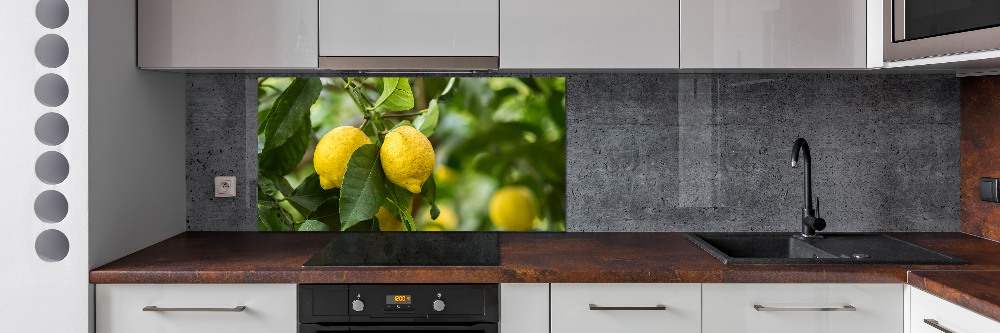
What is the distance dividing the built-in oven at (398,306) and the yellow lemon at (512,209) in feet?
2.11

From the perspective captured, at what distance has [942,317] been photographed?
162cm

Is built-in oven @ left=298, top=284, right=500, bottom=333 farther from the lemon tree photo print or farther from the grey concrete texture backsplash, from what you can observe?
the grey concrete texture backsplash

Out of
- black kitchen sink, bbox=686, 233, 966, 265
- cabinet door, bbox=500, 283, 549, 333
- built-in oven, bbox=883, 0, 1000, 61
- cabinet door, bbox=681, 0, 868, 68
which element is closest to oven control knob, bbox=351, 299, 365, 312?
cabinet door, bbox=500, 283, 549, 333

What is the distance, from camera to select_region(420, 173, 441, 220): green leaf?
7.69 ft

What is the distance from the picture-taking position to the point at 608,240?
2.25 m

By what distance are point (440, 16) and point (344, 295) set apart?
819 millimetres

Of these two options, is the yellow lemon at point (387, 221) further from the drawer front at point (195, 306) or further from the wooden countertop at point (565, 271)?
the drawer front at point (195, 306)
